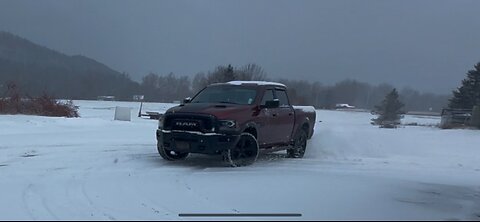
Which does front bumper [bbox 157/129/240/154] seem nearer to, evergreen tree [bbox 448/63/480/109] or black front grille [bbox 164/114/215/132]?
black front grille [bbox 164/114/215/132]

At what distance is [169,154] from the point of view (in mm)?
12258

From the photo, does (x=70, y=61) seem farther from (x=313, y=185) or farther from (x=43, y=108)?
(x=313, y=185)

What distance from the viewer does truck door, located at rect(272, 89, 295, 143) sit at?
1303 centimetres

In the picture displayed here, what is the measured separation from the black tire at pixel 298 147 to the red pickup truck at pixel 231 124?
4.3 inches

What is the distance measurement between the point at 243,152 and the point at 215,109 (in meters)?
1.08

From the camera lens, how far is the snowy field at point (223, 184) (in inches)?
280

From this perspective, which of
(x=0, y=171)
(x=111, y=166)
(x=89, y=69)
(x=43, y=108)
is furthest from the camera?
(x=89, y=69)

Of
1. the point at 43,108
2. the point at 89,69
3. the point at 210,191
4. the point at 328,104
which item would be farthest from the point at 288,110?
the point at 89,69

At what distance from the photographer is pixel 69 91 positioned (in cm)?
12656

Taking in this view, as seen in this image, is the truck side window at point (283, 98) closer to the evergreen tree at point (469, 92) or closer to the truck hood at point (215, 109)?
the truck hood at point (215, 109)

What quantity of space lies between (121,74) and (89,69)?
8.86 m

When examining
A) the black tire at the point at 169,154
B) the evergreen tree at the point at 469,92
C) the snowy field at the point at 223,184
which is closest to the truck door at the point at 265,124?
the snowy field at the point at 223,184

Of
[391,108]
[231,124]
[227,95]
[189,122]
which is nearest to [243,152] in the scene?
[231,124]

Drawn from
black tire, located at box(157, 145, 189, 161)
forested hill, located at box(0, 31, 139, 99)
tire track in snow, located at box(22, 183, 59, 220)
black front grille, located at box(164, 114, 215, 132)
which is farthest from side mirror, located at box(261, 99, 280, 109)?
forested hill, located at box(0, 31, 139, 99)
